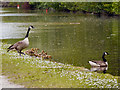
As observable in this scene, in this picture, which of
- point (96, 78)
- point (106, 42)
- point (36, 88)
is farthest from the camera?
point (106, 42)

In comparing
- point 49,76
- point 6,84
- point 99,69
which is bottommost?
point 99,69

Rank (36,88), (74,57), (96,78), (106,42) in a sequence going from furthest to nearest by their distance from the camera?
(106,42) < (74,57) < (96,78) < (36,88)

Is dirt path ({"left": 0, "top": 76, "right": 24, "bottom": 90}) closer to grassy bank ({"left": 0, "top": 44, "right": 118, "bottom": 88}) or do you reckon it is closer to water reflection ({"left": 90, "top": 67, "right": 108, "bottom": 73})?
grassy bank ({"left": 0, "top": 44, "right": 118, "bottom": 88})

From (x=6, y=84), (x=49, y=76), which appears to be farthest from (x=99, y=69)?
(x=6, y=84)

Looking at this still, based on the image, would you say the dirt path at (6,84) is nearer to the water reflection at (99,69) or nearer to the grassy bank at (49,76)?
the grassy bank at (49,76)

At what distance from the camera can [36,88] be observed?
11.0 metres

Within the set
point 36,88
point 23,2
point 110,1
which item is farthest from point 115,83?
point 23,2

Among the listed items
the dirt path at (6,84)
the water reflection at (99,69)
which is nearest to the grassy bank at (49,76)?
the dirt path at (6,84)

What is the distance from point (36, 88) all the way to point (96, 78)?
9.27ft

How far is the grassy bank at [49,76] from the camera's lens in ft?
38.0

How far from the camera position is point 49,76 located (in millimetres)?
12648

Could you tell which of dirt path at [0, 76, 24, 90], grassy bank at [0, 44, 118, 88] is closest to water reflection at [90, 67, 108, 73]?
grassy bank at [0, 44, 118, 88]

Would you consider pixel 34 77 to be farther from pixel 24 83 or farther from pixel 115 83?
pixel 115 83

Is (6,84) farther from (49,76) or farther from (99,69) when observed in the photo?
(99,69)
